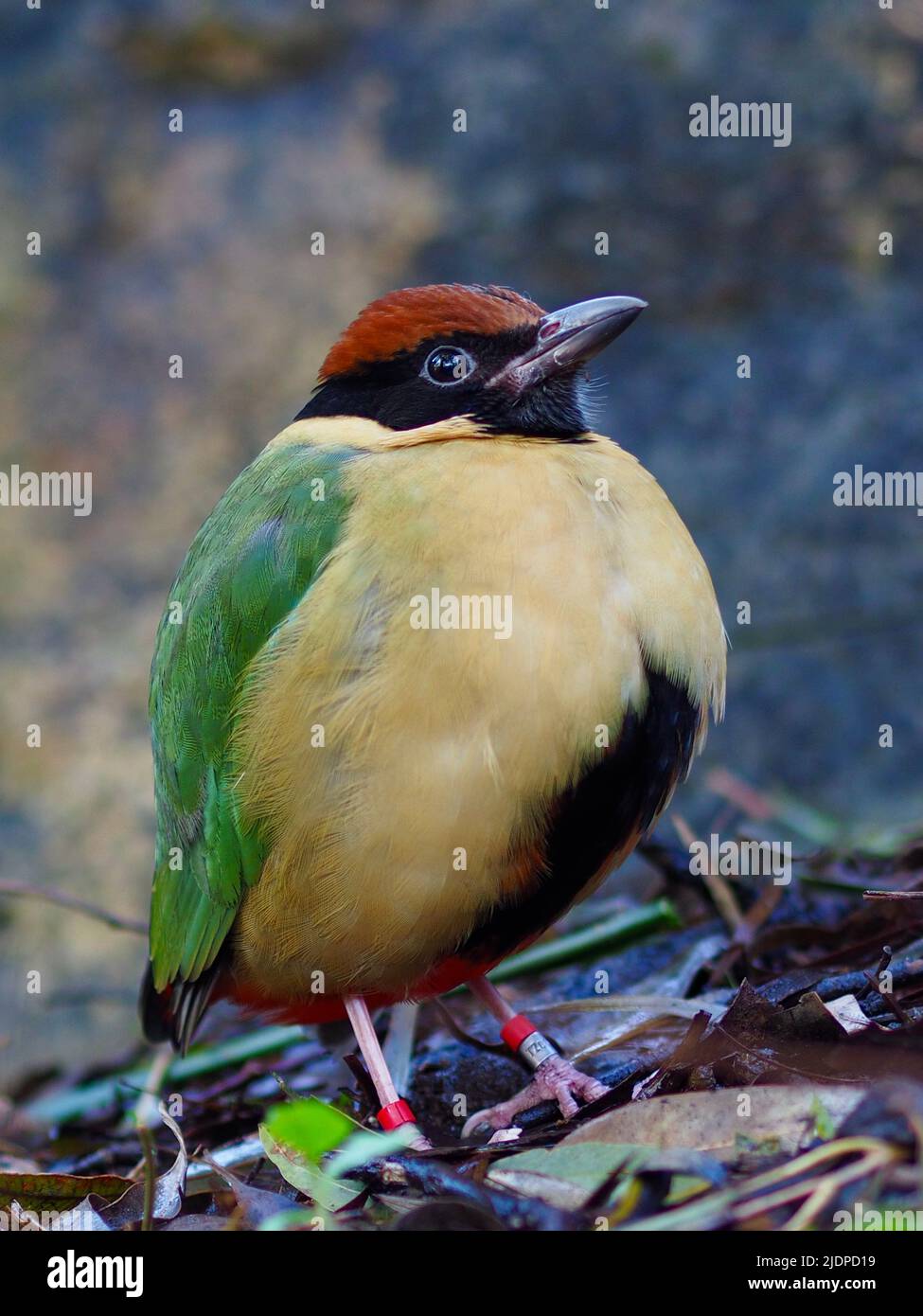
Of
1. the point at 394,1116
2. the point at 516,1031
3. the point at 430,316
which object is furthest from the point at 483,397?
the point at 394,1116

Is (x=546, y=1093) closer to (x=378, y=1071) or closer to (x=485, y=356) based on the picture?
(x=378, y=1071)

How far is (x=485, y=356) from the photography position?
377cm

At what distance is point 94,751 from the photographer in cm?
748

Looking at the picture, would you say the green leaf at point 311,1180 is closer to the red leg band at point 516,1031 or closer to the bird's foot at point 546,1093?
the bird's foot at point 546,1093

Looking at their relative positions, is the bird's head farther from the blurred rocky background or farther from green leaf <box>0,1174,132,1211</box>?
the blurred rocky background

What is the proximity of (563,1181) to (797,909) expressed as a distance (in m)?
1.96

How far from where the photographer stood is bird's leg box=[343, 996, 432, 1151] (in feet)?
11.6

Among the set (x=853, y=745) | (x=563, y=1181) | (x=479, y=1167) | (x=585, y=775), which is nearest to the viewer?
(x=563, y=1181)

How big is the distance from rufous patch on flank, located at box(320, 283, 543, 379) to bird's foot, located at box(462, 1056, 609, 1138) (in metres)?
1.89

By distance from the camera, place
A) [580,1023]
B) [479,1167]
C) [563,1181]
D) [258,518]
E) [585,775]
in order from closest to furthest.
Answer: [563,1181]
[479,1167]
[585,775]
[258,518]
[580,1023]

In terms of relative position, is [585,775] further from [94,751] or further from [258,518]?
[94,751]

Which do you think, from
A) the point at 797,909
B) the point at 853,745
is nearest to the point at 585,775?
the point at 797,909

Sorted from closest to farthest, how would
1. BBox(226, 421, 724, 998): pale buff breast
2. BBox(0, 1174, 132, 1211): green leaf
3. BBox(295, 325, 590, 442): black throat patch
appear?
BBox(226, 421, 724, 998): pale buff breast < BBox(0, 1174, 132, 1211): green leaf < BBox(295, 325, 590, 442): black throat patch

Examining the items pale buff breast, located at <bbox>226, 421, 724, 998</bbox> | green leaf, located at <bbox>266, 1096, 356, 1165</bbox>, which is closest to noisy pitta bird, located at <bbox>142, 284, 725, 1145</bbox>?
pale buff breast, located at <bbox>226, 421, 724, 998</bbox>
